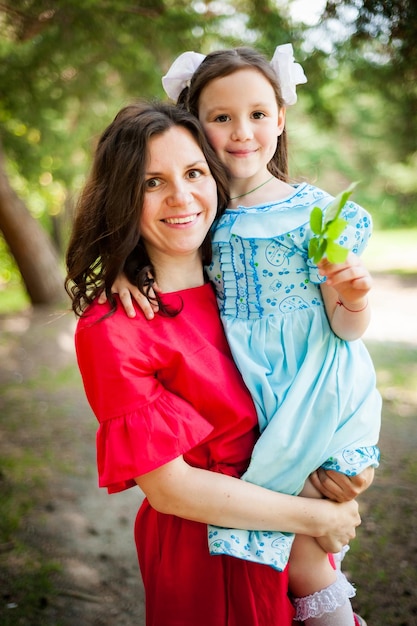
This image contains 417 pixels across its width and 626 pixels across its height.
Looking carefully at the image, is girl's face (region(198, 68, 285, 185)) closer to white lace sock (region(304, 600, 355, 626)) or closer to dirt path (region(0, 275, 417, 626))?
dirt path (region(0, 275, 417, 626))

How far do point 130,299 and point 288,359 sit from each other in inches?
20.4

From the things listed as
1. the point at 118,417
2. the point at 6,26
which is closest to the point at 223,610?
the point at 118,417

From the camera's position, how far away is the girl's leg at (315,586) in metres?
1.67

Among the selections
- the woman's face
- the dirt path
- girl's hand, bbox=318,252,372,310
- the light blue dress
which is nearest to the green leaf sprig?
girl's hand, bbox=318,252,372,310

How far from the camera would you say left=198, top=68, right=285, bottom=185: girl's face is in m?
1.86

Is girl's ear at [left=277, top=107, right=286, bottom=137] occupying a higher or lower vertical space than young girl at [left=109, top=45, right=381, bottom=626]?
higher

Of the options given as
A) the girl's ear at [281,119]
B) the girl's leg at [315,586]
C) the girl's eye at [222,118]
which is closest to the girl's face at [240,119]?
the girl's eye at [222,118]

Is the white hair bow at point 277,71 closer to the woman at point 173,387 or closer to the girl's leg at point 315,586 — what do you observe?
the woman at point 173,387

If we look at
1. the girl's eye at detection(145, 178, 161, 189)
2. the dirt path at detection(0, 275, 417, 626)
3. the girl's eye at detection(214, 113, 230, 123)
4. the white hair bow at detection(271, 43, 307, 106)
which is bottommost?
the dirt path at detection(0, 275, 417, 626)

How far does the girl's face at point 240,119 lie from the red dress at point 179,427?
1.58 feet

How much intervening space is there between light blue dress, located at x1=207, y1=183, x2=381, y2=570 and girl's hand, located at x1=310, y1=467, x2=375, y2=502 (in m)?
0.03

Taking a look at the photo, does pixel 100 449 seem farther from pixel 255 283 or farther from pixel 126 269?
pixel 255 283

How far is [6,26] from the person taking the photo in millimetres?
4805

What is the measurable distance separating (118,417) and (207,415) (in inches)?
11.1
